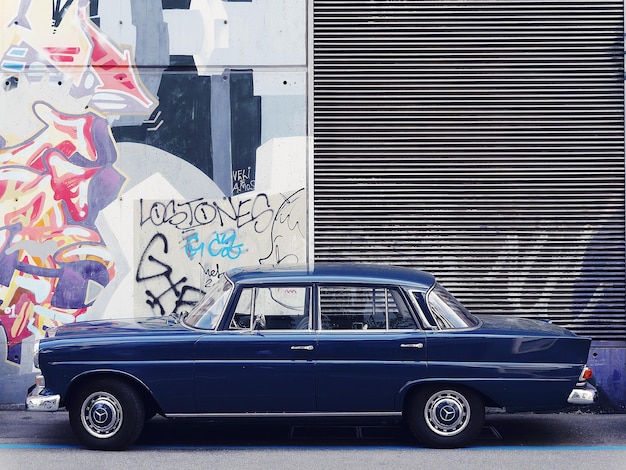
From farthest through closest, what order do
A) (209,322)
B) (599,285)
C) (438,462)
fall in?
(599,285)
(209,322)
(438,462)

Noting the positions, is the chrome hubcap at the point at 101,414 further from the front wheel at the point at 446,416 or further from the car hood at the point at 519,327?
the car hood at the point at 519,327

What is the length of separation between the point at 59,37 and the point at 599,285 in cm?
672

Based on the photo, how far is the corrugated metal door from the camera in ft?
33.2

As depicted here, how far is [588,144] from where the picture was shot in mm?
10141

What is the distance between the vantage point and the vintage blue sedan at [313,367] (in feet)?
24.3

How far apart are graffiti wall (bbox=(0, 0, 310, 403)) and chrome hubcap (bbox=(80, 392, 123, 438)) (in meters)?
2.67

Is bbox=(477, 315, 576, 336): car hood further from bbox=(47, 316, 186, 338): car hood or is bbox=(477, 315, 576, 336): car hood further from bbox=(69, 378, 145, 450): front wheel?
bbox=(69, 378, 145, 450): front wheel

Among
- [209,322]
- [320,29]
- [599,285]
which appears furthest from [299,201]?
[599,285]

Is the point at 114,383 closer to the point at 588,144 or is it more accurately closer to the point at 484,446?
the point at 484,446

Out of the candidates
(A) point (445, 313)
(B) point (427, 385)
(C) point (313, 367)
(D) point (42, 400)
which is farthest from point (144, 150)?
(B) point (427, 385)

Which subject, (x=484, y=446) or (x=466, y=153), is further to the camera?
(x=466, y=153)

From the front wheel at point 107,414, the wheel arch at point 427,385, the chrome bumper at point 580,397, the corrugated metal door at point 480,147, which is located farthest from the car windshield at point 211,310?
the chrome bumper at point 580,397

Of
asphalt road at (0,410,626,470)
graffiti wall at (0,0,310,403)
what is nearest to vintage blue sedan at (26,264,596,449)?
asphalt road at (0,410,626,470)

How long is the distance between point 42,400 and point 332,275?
2.63 metres
